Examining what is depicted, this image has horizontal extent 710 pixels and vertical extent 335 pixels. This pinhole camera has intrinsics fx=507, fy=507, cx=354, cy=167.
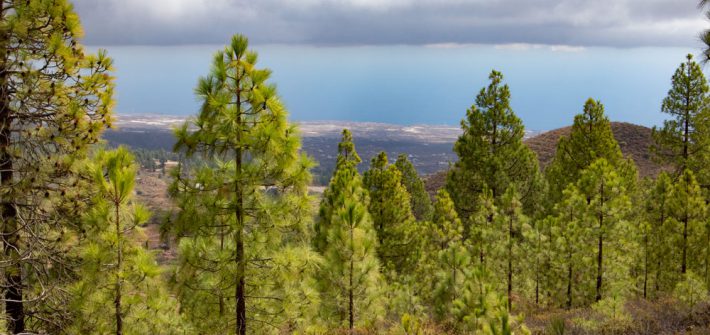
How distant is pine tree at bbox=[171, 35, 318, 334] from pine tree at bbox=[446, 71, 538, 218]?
16743 millimetres

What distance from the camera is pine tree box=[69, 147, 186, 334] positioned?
784 cm

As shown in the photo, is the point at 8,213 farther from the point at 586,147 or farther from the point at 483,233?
the point at 586,147

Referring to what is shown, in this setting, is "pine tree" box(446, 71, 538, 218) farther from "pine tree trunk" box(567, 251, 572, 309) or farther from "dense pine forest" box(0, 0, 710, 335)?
"dense pine forest" box(0, 0, 710, 335)

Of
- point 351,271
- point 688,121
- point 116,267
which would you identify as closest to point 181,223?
point 116,267

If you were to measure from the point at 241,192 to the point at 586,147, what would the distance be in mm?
21070

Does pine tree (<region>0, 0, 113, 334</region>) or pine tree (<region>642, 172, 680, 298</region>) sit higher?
pine tree (<region>0, 0, 113, 334</region>)

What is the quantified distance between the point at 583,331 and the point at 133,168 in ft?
32.6

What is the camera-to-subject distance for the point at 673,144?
29047 mm

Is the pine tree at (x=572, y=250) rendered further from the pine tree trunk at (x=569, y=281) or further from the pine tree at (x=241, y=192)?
the pine tree at (x=241, y=192)

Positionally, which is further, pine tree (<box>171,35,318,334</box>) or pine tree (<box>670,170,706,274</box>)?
pine tree (<box>670,170,706,274</box>)

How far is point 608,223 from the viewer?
642 inches

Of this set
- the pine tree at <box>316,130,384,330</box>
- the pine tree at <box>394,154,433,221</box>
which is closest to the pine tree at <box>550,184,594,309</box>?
the pine tree at <box>316,130,384,330</box>

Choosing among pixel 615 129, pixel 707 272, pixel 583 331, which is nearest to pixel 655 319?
pixel 583 331

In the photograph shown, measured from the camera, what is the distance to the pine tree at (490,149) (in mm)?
24406
